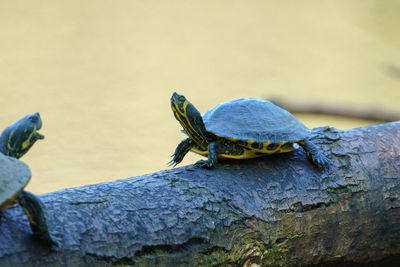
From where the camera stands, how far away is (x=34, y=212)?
110 centimetres

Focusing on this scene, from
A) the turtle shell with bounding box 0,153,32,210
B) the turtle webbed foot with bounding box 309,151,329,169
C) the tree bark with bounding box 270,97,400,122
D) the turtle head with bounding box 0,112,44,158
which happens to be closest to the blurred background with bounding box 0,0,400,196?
the tree bark with bounding box 270,97,400,122

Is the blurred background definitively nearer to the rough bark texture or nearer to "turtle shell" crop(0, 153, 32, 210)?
the rough bark texture

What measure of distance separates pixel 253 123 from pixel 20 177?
2.66ft

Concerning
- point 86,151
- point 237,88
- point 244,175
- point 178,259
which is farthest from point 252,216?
point 237,88

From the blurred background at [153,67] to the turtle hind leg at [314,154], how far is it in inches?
104

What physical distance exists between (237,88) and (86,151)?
6.98 feet

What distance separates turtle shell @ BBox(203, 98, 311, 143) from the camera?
62.7 inches

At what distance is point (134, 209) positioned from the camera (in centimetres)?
134

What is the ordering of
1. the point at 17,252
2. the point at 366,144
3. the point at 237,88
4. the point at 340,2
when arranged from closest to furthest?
the point at 17,252 → the point at 366,144 → the point at 237,88 → the point at 340,2

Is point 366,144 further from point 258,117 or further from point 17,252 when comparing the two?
point 17,252

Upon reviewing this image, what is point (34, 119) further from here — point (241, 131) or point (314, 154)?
point (314, 154)

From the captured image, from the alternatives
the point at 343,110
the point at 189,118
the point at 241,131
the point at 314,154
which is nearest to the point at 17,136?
the point at 189,118

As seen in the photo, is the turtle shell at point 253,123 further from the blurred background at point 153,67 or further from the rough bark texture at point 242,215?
the blurred background at point 153,67

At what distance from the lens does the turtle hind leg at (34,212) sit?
109 cm
